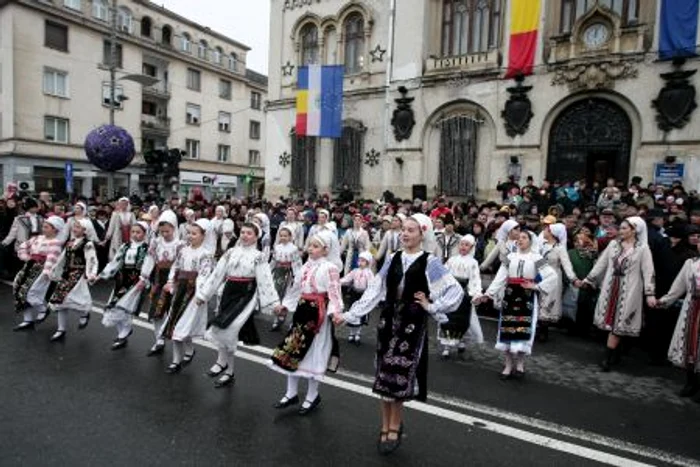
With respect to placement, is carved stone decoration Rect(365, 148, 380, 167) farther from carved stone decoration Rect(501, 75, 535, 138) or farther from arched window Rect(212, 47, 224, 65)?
arched window Rect(212, 47, 224, 65)

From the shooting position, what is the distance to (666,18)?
14.8 m

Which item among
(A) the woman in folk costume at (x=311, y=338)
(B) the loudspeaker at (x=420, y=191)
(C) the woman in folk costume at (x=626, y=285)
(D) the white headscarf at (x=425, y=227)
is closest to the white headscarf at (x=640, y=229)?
(C) the woman in folk costume at (x=626, y=285)

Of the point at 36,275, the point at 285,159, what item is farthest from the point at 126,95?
the point at 36,275

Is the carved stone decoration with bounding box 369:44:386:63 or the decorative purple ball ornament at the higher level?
the carved stone decoration with bounding box 369:44:386:63

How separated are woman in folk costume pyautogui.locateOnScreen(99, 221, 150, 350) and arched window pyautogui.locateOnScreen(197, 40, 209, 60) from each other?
4015 cm

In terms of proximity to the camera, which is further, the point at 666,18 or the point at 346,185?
the point at 346,185

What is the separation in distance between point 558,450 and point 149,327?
5.79 metres

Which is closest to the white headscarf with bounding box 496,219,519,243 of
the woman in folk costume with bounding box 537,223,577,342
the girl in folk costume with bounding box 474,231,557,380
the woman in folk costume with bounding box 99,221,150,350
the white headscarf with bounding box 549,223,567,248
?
the woman in folk costume with bounding box 537,223,577,342

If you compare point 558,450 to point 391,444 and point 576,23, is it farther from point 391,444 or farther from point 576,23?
point 576,23

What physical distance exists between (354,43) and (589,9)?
945cm

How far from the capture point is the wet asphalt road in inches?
159

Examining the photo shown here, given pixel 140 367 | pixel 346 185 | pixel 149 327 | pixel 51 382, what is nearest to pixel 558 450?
pixel 140 367

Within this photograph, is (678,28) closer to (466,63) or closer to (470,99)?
(470,99)

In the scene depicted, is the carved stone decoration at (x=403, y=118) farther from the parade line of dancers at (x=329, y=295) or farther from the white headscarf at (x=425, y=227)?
the white headscarf at (x=425, y=227)
